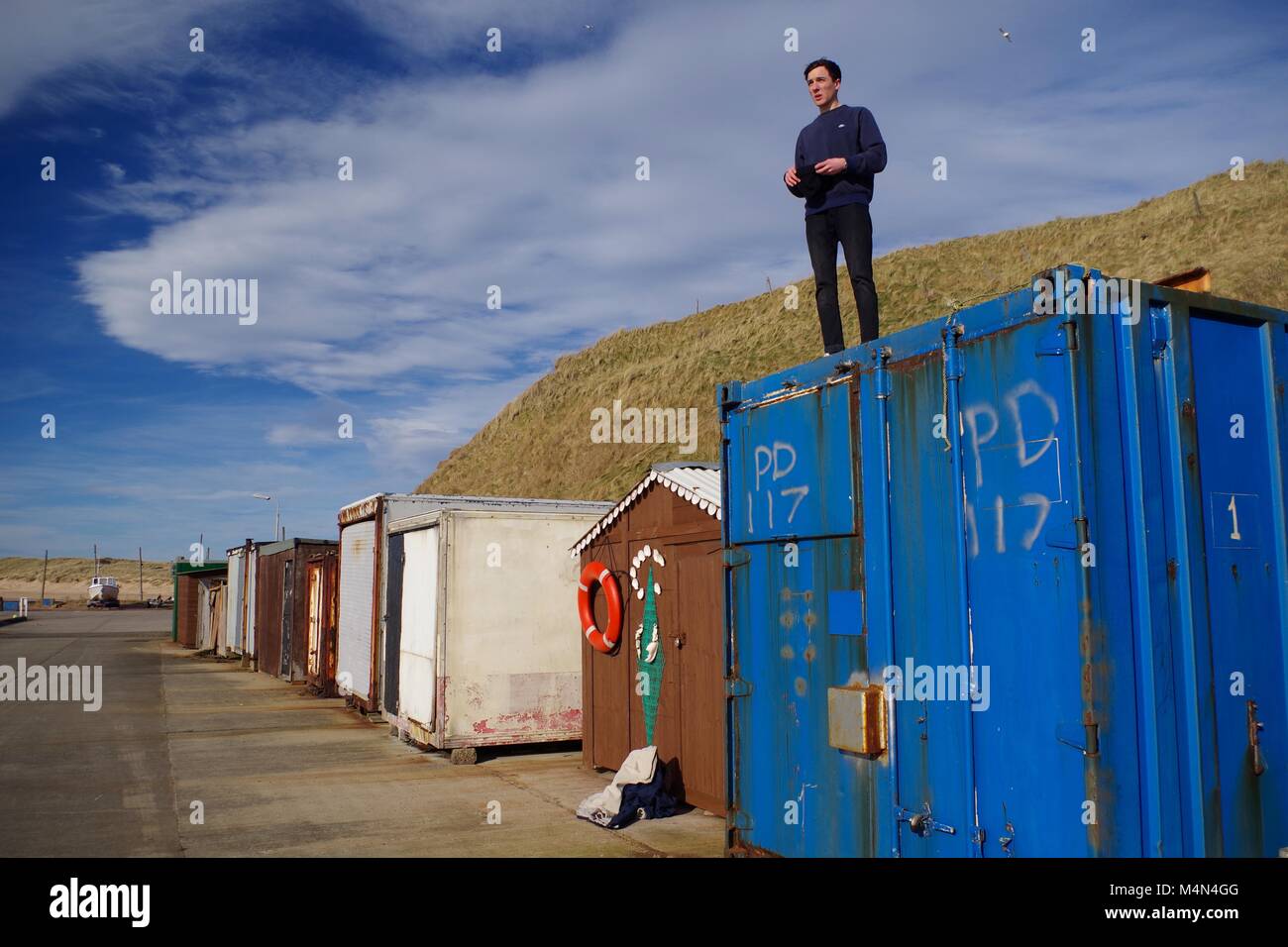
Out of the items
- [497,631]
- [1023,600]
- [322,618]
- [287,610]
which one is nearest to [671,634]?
[497,631]

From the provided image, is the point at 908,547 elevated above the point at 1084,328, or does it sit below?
below

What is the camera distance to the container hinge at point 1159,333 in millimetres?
4277

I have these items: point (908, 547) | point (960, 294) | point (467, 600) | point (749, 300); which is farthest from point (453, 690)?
point (749, 300)

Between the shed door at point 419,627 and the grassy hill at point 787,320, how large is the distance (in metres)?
24.2

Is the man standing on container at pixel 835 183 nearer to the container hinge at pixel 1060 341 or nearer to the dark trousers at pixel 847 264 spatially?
the dark trousers at pixel 847 264

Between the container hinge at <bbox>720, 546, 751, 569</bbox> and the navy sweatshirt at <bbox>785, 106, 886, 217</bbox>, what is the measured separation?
229cm

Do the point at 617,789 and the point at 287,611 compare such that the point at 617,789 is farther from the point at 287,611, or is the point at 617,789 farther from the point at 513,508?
the point at 287,611

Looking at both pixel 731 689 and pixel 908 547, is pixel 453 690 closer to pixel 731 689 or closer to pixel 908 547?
pixel 731 689

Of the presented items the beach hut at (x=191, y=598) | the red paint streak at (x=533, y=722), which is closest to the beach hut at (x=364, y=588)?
the red paint streak at (x=533, y=722)

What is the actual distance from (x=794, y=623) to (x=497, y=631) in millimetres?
7309

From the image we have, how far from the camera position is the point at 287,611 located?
74.9 ft
